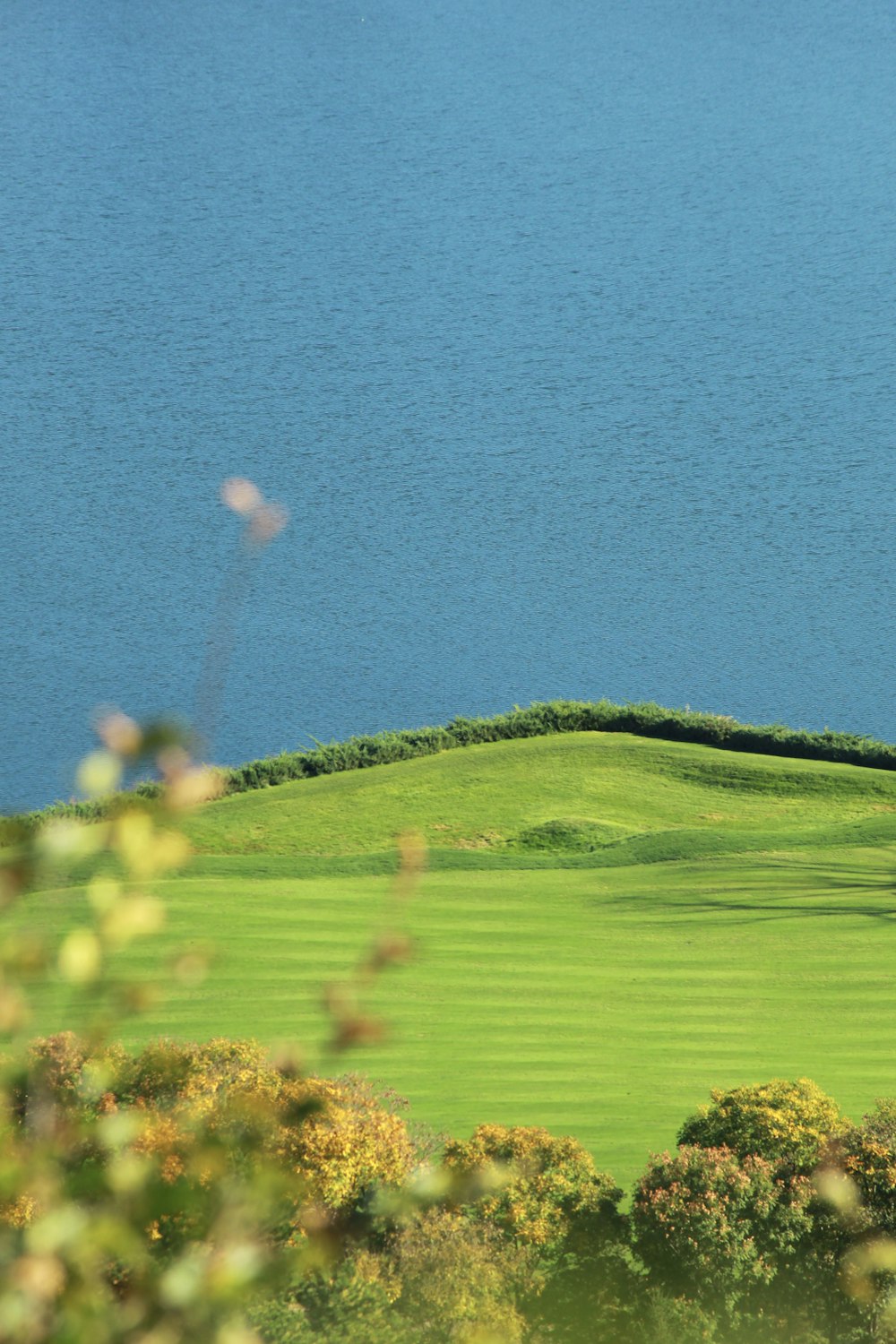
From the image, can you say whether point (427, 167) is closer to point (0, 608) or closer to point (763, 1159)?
point (0, 608)

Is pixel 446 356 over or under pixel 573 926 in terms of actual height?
over

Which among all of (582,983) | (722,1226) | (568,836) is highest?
(568,836)

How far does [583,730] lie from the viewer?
50.0ft

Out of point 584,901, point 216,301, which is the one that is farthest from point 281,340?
point 584,901

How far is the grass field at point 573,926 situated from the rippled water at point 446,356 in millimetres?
3075

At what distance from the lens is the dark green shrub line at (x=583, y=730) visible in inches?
572

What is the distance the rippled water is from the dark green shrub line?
71.1 inches

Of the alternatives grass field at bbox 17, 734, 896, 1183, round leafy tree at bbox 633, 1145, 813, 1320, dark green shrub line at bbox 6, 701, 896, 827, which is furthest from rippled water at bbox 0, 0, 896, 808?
round leafy tree at bbox 633, 1145, 813, 1320

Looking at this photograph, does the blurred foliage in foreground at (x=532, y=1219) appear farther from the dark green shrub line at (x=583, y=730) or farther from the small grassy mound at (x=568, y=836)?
the dark green shrub line at (x=583, y=730)

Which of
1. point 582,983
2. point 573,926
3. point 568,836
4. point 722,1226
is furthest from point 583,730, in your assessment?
point 722,1226

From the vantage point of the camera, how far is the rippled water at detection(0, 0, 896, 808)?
17766 millimetres

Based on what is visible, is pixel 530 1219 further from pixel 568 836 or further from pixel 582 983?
pixel 568 836

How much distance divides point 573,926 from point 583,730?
4.85 meters

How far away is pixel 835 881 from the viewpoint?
11.6 m
